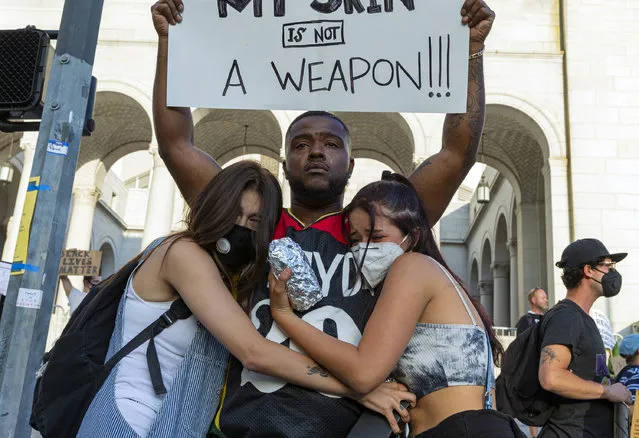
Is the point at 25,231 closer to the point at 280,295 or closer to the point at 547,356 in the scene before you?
the point at 280,295

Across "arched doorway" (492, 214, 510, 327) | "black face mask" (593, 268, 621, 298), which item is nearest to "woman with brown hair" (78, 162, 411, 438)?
"black face mask" (593, 268, 621, 298)

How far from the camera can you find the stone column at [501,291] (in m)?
27.6

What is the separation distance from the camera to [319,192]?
297cm

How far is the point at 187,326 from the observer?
2.32 m

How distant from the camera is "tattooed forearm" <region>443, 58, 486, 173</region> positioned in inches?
121

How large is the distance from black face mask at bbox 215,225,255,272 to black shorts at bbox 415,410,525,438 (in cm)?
90

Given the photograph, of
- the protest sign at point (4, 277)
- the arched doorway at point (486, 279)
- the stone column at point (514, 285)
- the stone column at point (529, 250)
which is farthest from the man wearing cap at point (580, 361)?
the arched doorway at point (486, 279)

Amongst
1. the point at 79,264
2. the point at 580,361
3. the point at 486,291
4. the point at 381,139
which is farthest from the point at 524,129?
the point at 580,361

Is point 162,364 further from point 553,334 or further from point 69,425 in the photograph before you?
point 553,334

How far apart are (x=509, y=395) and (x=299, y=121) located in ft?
6.90

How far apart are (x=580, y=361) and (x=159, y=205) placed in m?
16.0

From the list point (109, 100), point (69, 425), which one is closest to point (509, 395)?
point (69, 425)

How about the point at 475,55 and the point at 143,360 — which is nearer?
the point at 143,360

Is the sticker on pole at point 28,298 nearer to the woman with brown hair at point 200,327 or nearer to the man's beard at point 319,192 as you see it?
the woman with brown hair at point 200,327
